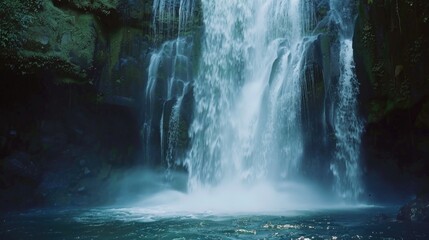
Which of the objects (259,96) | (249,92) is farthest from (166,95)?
(259,96)

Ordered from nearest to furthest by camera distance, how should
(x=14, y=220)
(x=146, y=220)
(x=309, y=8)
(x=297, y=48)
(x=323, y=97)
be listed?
(x=146, y=220) < (x=14, y=220) < (x=323, y=97) < (x=297, y=48) < (x=309, y=8)

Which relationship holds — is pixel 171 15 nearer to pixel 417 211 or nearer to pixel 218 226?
pixel 218 226

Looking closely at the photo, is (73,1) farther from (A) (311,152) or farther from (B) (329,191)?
(B) (329,191)

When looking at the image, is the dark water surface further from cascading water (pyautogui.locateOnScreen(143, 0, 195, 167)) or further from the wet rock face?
cascading water (pyautogui.locateOnScreen(143, 0, 195, 167))

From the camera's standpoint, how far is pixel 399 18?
12.3m

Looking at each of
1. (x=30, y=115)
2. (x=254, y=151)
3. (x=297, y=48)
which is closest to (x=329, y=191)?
(x=254, y=151)

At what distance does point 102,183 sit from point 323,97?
10.6m

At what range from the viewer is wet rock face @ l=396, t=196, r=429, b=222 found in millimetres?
9250

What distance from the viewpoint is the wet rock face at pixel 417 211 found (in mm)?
9250

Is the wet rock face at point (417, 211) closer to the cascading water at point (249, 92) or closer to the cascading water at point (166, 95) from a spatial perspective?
the cascading water at point (249, 92)

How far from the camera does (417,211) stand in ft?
30.9

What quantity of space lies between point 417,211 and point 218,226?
4.84 metres

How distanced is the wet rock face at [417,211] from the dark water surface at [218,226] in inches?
11.9

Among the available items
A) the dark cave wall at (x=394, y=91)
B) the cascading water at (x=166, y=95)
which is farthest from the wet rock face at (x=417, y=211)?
the cascading water at (x=166, y=95)
